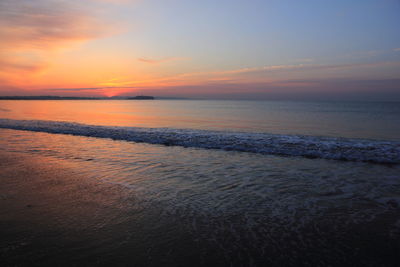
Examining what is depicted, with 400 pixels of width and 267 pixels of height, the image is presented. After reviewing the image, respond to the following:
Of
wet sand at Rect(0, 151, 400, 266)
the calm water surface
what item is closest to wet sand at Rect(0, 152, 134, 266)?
wet sand at Rect(0, 151, 400, 266)

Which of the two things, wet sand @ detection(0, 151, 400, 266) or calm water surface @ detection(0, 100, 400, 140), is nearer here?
wet sand @ detection(0, 151, 400, 266)

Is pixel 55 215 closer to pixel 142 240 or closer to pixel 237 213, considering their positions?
Answer: pixel 142 240

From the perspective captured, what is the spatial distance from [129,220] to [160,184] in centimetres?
222

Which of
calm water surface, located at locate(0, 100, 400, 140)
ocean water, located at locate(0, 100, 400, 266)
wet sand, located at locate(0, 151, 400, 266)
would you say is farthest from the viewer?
calm water surface, located at locate(0, 100, 400, 140)

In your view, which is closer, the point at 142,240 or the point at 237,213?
the point at 142,240

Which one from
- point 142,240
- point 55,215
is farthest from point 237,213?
point 55,215

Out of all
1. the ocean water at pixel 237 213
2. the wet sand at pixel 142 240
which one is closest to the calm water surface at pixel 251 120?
the ocean water at pixel 237 213

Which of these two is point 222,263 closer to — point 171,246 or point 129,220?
point 171,246

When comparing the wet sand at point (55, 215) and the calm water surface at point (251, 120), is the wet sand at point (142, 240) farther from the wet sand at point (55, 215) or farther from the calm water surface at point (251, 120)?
the calm water surface at point (251, 120)

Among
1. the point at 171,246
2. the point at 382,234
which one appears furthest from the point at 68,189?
the point at 382,234

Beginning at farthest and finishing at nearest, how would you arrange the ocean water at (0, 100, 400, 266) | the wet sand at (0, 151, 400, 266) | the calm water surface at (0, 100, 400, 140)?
the calm water surface at (0, 100, 400, 140) → the ocean water at (0, 100, 400, 266) → the wet sand at (0, 151, 400, 266)

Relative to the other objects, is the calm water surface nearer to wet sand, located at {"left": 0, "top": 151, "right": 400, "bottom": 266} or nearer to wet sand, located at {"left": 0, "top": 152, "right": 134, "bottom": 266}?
wet sand, located at {"left": 0, "top": 152, "right": 134, "bottom": 266}

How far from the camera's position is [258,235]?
4125 mm

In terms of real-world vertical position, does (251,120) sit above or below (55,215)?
above
